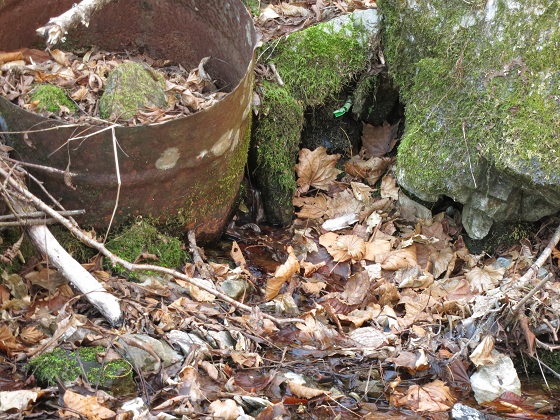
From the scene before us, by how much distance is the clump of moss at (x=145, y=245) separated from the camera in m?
3.76

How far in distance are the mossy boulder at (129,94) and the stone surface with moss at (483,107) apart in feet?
5.31

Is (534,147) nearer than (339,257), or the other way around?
(534,147)

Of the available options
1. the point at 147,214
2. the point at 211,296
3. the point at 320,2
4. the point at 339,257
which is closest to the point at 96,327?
the point at 211,296

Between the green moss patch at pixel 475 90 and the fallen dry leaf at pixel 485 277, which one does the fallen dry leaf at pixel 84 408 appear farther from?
the green moss patch at pixel 475 90

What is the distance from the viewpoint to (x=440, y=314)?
3609 millimetres

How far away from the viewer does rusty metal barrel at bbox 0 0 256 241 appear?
11.3 ft

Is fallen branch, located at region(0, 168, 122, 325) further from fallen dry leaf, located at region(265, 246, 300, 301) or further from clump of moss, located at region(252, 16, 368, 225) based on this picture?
clump of moss, located at region(252, 16, 368, 225)

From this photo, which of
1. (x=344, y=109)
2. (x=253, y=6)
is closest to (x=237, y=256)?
(x=344, y=109)

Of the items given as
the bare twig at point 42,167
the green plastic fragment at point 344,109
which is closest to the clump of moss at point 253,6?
the green plastic fragment at point 344,109

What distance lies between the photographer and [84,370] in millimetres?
2781

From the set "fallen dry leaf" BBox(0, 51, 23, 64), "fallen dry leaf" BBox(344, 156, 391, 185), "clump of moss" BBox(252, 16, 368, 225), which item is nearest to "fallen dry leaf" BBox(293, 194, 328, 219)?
"clump of moss" BBox(252, 16, 368, 225)

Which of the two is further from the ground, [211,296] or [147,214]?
[147,214]

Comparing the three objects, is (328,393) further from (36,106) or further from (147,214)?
(36,106)

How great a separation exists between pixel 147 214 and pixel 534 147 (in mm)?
2179
